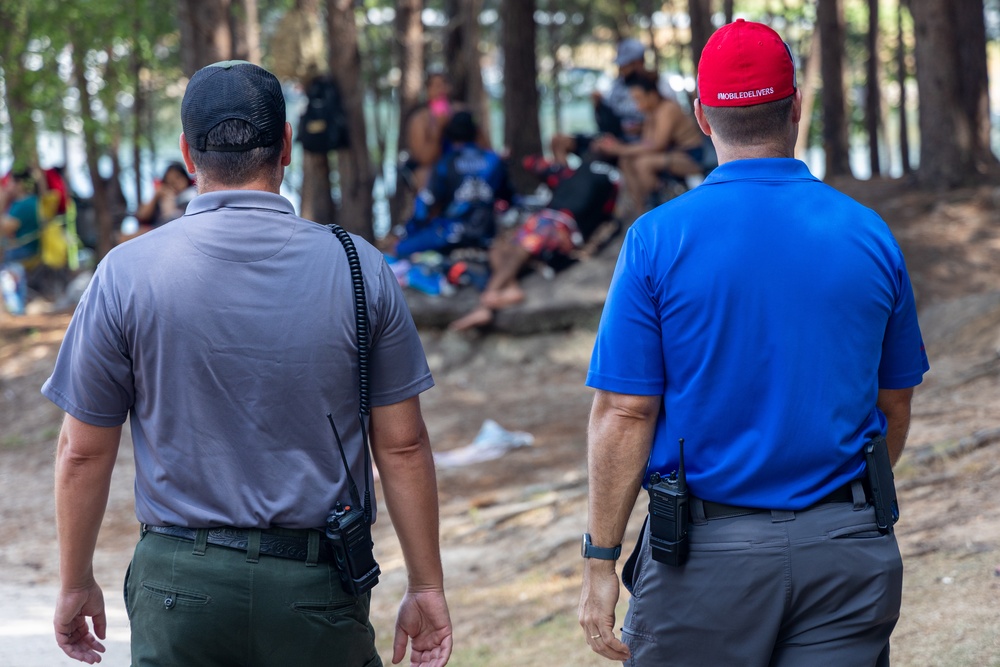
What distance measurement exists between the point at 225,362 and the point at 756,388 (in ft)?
3.56

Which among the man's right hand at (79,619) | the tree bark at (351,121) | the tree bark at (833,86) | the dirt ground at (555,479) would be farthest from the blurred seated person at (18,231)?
the man's right hand at (79,619)

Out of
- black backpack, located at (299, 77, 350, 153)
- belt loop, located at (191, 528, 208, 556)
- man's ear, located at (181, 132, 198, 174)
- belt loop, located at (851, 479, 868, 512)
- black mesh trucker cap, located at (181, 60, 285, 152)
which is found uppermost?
black backpack, located at (299, 77, 350, 153)

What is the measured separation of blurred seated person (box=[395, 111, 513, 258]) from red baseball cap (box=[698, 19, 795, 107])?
8574 millimetres

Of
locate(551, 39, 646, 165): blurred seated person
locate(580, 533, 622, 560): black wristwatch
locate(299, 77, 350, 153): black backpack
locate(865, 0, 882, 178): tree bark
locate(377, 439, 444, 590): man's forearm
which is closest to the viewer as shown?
locate(580, 533, 622, 560): black wristwatch

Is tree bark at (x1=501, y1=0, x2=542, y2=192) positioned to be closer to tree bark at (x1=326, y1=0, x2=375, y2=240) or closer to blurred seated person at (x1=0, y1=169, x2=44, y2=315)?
tree bark at (x1=326, y1=0, x2=375, y2=240)

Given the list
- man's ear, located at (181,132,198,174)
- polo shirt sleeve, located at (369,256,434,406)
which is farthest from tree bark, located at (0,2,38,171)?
polo shirt sleeve, located at (369,256,434,406)

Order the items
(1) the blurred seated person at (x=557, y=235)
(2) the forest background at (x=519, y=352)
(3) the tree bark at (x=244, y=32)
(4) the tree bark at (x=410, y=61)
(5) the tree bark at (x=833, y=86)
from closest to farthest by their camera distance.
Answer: (2) the forest background at (x=519, y=352) < (1) the blurred seated person at (x=557, y=235) < (3) the tree bark at (x=244, y=32) < (4) the tree bark at (x=410, y=61) < (5) the tree bark at (x=833, y=86)

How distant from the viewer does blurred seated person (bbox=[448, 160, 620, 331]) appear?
34.9 feet

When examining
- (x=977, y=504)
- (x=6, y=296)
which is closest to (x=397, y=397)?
(x=977, y=504)

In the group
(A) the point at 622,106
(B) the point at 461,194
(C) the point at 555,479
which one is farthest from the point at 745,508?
(B) the point at 461,194

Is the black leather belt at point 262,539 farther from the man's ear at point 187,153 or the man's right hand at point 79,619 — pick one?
the man's ear at point 187,153

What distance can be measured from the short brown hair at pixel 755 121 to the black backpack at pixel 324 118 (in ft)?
34.0

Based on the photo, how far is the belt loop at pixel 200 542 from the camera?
2252 mm

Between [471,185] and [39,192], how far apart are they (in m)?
7.00
